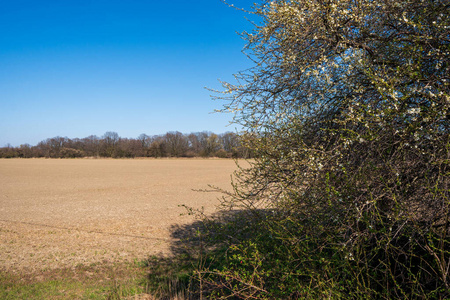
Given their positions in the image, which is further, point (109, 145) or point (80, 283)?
point (109, 145)

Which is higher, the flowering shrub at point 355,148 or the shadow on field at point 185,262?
the flowering shrub at point 355,148

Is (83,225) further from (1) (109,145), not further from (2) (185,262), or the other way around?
(1) (109,145)

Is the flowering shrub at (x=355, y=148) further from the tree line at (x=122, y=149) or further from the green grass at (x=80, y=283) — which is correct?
the tree line at (x=122, y=149)

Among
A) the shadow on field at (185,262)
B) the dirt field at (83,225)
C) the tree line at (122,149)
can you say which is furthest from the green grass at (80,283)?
the tree line at (122,149)

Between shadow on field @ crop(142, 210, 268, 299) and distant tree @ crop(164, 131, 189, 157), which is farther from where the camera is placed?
distant tree @ crop(164, 131, 189, 157)

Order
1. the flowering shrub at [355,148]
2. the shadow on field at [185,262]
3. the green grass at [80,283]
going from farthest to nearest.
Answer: the green grass at [80,283]
the shadow on field at [185,262]
the flowering shrub at [355,148]

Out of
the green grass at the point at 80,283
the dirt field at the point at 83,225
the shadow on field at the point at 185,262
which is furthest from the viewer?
the dirt field at the point at 83,225

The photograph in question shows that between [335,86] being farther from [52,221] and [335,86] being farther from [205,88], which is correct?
[52,221]

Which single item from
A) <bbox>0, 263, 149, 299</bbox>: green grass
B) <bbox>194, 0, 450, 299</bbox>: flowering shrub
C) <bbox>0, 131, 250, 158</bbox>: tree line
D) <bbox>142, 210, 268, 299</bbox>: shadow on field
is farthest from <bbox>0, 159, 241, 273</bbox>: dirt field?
<bbox>0, 131, 250, 158</bbox>: tree line

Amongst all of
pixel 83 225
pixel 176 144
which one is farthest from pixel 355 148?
pixel 176 144

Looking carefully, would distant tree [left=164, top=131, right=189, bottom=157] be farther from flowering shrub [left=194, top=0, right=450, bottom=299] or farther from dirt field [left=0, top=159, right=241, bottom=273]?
flowering shrub [left=194, top=0, right=450, bottom=299]

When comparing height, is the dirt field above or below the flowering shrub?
below

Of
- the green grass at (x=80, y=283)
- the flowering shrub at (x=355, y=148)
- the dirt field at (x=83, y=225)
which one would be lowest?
the green grass at (x=80, y=283)

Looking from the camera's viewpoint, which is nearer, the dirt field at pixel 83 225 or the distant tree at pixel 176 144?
the dirt field at pixel 83 225
